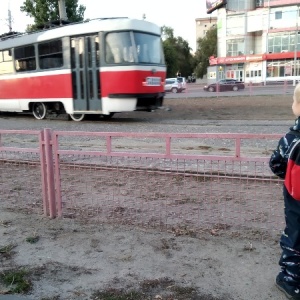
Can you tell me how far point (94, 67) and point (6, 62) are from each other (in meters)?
5.31

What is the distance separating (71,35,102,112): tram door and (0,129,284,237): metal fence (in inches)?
300

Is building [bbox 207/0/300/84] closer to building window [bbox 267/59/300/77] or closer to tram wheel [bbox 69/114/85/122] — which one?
building window [bbox 267/59/300/77]

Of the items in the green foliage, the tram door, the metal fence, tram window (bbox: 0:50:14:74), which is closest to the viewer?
the metal fence

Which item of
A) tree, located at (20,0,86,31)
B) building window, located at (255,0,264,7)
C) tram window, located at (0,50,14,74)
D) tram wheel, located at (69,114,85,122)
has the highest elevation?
building window, located at (255,0,264,7)

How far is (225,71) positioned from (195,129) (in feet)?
191

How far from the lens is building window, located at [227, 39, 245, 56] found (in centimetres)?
6556

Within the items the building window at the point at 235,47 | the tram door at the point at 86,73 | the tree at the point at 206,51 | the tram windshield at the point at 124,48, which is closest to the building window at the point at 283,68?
the building window at the point at 235,47

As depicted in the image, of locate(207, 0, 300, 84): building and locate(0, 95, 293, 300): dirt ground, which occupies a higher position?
locate(207, 0, 300, 84): building

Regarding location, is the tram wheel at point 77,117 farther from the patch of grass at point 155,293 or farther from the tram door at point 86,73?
the patch of grass at point 155,293

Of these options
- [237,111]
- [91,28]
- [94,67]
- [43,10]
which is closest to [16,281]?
[94,67]

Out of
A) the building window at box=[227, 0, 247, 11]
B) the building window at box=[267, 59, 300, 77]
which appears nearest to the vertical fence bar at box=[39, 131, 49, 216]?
the building window at box=[267, 59, 300, 77]

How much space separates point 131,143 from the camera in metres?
8.41

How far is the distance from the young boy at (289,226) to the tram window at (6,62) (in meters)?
14.8

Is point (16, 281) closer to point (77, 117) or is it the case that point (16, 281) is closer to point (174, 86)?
point (77, 117)
